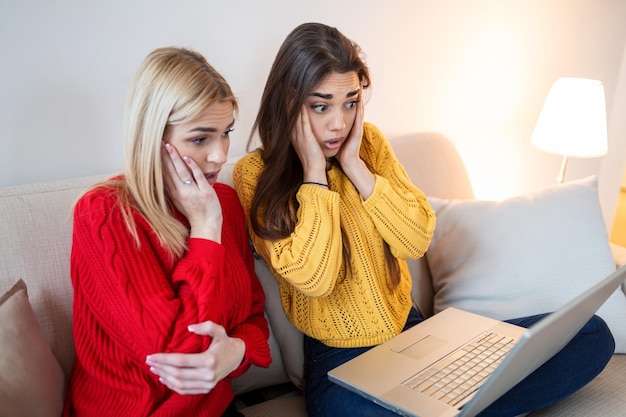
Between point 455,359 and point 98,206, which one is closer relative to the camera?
point 98,206

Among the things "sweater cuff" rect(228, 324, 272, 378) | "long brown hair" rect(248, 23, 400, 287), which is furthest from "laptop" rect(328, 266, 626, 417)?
"long brown hair" rect(248, 23, 400, 287)

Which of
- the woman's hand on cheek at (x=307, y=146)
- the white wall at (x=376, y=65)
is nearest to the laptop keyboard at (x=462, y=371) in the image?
the woman's hand on cheek at (x=307, y=146)

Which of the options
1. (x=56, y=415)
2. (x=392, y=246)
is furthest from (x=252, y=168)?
(x=56, y=415)

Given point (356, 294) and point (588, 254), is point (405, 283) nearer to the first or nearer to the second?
point (356, 294)

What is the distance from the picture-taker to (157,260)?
1.14 m

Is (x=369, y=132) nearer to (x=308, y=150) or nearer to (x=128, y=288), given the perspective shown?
(x=308, y=150)

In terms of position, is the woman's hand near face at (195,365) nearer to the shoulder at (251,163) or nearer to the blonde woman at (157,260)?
the blonde woman at (157,260)

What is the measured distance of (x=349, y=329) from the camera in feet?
4.74

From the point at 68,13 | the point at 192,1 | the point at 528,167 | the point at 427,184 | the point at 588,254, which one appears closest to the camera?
the point at 68,13

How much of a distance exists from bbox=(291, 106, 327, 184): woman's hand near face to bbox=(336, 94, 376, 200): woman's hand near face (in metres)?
0.09

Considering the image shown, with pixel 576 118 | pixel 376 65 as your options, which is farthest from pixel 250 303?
pixel 576 118

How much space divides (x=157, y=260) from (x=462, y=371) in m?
0.67

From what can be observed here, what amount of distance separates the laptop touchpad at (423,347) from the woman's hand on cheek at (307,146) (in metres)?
0.44

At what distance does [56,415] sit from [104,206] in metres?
0.41
